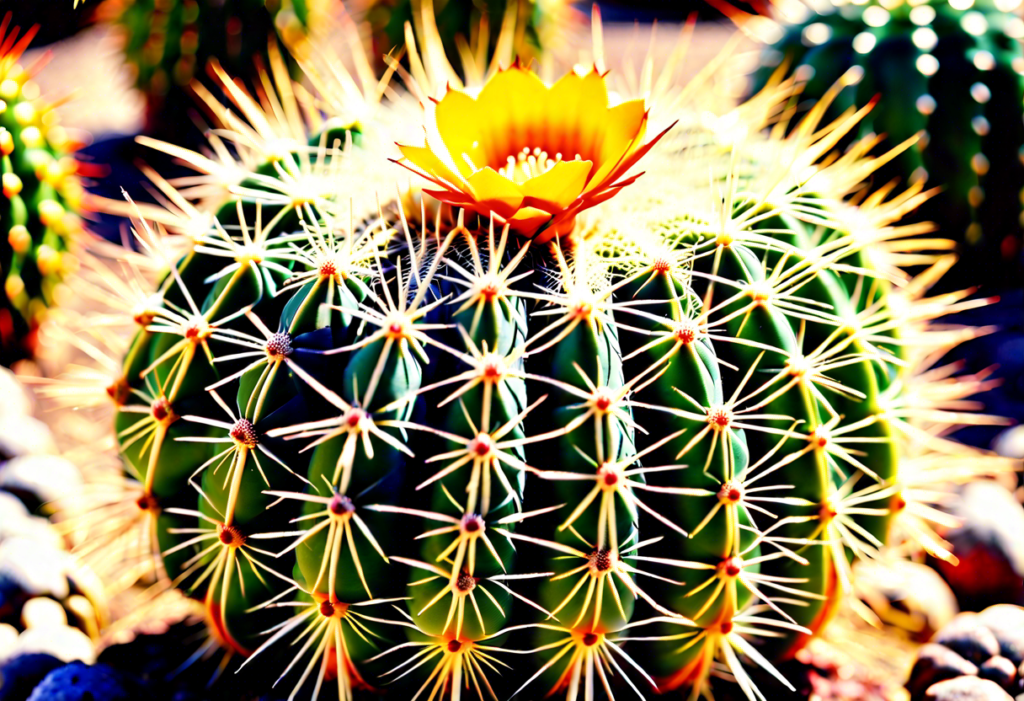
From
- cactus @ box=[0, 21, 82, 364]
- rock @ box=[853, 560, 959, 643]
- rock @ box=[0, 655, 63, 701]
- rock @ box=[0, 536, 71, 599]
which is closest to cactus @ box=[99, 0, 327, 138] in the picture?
cactus @ box=[0, 21, 82, 364]

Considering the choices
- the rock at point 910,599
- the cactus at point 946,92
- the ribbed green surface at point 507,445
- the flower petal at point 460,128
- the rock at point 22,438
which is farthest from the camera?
the cactus at point 946,92

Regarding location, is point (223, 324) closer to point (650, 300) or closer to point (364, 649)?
point (364, 649)

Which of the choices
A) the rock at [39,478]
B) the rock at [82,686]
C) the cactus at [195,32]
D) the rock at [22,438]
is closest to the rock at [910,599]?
the rock at [82,686]

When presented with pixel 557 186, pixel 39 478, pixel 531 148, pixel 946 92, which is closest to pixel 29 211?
pixel 39 478

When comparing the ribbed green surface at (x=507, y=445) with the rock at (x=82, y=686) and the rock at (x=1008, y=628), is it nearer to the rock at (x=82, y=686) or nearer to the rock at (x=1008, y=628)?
the rock at (x=82, y=686)

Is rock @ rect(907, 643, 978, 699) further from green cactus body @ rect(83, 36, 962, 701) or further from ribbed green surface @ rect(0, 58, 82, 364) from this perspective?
ribbed green surface @ rect(0, 58, 82, 364)

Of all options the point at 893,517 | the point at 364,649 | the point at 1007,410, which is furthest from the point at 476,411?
the point at 1007,410
